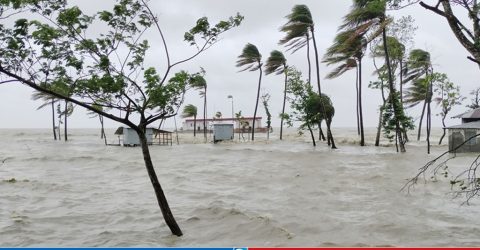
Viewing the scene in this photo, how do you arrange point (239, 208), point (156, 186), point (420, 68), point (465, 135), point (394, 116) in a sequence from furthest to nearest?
point (420, 68), point (394, 116), point (465, 135), point (239, 208), point (156, 186)

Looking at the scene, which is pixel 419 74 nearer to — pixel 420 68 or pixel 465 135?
pixel 420 68

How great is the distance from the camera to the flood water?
7676mm

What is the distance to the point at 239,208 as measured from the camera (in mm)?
10008

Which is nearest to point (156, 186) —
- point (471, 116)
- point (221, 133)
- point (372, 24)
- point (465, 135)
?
point (372, 24)

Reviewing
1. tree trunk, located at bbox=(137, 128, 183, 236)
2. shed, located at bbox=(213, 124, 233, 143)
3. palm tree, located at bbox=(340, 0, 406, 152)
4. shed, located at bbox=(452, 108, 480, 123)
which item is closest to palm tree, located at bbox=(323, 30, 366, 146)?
palm tree, located at bbox=(340, 0, 406, 152)

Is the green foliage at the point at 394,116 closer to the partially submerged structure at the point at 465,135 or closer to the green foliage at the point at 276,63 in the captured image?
the partially submerged structure at the point at 465,135

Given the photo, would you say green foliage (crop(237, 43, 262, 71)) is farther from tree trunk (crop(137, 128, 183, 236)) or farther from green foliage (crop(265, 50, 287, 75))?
tree trunk (crop(137, 128, 183, 236))

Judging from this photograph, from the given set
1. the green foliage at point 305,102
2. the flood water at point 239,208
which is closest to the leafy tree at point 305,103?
the green foliage at point 305,102

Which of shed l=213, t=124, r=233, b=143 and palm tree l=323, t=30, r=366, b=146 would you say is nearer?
palm tree l=323, t=30, r=366, b=146

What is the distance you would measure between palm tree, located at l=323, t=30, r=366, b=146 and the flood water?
906 cm

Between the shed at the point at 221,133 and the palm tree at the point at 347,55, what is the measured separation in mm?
10220

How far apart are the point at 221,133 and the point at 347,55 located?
43.6 ft

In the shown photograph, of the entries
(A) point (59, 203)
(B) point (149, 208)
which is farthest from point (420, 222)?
(A) point (59, 203)

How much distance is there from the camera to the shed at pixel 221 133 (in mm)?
36406
